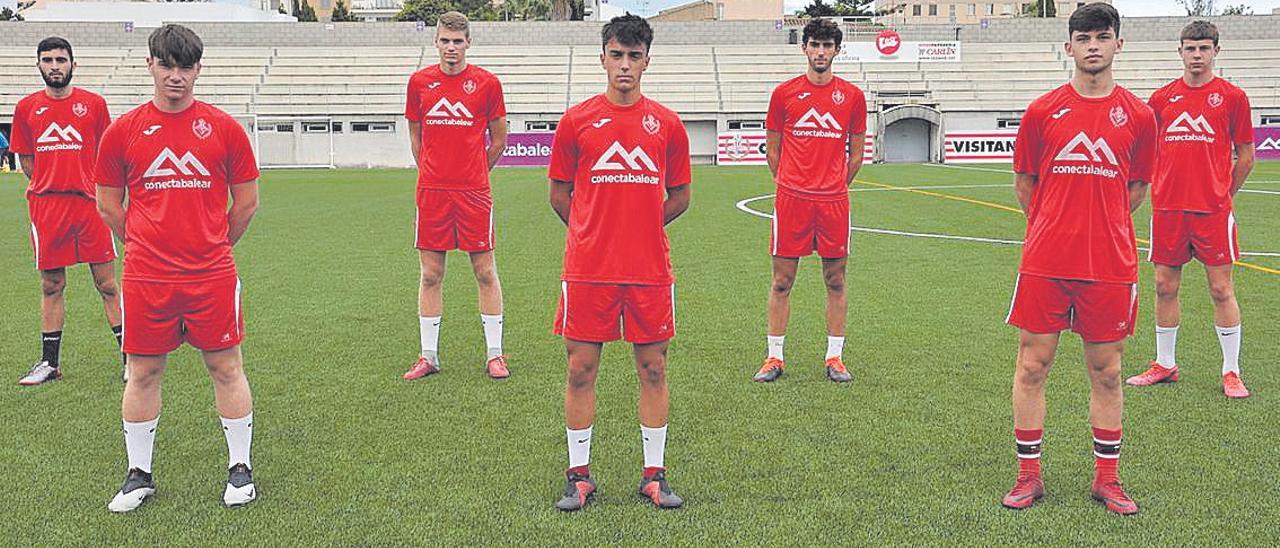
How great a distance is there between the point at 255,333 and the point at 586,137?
16.3 ft

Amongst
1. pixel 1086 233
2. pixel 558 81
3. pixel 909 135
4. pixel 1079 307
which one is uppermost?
pixel 558 81

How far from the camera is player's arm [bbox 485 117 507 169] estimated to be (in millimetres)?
6969

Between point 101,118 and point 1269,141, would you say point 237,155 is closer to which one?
point 101,118

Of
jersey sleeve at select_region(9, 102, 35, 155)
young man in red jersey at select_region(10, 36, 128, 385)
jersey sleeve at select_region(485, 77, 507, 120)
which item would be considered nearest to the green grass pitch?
young man in red jersey at select_region(10, 36, 128, 385)

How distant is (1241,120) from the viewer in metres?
6.12

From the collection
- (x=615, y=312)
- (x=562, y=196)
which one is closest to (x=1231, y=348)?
(x=615, y=312)

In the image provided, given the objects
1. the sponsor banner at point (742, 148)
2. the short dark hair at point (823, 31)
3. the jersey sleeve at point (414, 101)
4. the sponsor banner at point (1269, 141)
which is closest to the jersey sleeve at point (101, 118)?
the jersey sleeve at point (414, 101)

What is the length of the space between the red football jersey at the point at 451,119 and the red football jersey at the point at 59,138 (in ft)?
6.54

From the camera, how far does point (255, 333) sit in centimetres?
810

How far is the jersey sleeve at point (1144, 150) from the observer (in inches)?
165

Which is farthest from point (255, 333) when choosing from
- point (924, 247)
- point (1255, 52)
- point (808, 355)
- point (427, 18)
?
point (427, 18)

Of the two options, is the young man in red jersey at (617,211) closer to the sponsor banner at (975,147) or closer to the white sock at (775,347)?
the white sock at (775,347)

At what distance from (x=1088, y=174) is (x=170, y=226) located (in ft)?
12.4

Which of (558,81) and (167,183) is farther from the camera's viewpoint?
(558,81)
